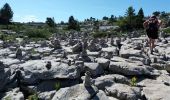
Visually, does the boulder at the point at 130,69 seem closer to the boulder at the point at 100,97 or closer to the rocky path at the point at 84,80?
the rocky path at the point at 84,80

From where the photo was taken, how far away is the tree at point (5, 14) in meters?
107

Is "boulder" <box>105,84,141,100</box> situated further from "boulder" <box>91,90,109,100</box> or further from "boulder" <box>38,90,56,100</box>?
"boulder" <box>38,90,56,100</box>

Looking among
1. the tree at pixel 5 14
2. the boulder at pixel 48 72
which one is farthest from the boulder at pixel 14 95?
the tree at pixel 5 14

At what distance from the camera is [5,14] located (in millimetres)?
106750

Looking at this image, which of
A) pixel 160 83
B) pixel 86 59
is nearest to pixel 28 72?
pixel 86 59

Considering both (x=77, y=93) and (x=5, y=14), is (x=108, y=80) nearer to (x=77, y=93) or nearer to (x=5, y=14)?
(x=77, y=93)

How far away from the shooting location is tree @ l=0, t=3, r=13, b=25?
106750mm

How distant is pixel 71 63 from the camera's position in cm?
1870

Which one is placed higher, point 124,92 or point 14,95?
point 124,92

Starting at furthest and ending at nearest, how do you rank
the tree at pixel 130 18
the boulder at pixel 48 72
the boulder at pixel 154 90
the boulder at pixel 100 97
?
the tree at pixel 130 18 → the boulder at pixel 48 72 → the boulder at pixel 154 90 → the boulder at pixel 100 97

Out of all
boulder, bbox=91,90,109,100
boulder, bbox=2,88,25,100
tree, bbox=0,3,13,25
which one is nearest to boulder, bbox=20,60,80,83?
boulder, bbox=2,88,25,100

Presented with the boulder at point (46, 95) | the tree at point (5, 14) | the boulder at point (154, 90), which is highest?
the tree at point (5, 14)

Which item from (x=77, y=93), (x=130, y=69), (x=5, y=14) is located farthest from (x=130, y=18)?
(x=77, y=93)

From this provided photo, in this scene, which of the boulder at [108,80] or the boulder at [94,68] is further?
the boulder at [94,68]
